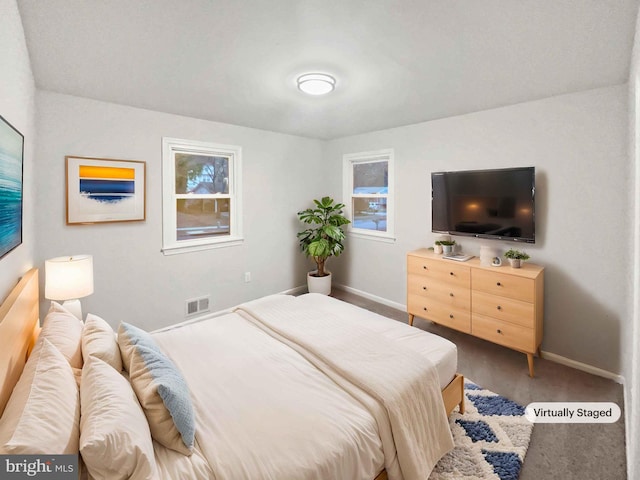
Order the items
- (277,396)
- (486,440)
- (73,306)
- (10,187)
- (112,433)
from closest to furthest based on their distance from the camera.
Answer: (112,433)
(277,396)
(10,187)
(486,440)
(73,306)

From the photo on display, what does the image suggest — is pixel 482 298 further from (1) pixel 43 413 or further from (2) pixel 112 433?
(1) pixel 43 413

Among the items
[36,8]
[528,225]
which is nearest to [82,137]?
[36,8]

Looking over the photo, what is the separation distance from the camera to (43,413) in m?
1.00

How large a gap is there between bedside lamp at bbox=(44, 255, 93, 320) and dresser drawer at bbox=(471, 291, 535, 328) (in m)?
3.33

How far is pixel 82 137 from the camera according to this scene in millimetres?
2863

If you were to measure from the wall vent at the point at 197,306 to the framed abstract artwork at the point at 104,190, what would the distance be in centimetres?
111

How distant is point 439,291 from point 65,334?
3.01m

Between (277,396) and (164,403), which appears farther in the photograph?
(277,396)

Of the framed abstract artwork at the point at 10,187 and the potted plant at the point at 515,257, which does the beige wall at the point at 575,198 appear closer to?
the potted plant at the point at 515,257

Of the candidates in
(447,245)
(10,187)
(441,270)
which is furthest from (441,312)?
(10,187)

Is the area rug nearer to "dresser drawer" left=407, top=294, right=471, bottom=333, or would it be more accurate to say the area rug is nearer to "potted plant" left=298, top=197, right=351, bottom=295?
"dresser drawer" left=407, top=294, right=471, bottom=333

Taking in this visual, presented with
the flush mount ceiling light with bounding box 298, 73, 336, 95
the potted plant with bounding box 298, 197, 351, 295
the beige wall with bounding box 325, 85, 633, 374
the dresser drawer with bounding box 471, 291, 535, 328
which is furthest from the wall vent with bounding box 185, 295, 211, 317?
the beige wall with bounding box 325, 85, 633, 374

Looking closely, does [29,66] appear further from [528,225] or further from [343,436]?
[528,225]

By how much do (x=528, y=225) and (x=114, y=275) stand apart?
401 centimetres
